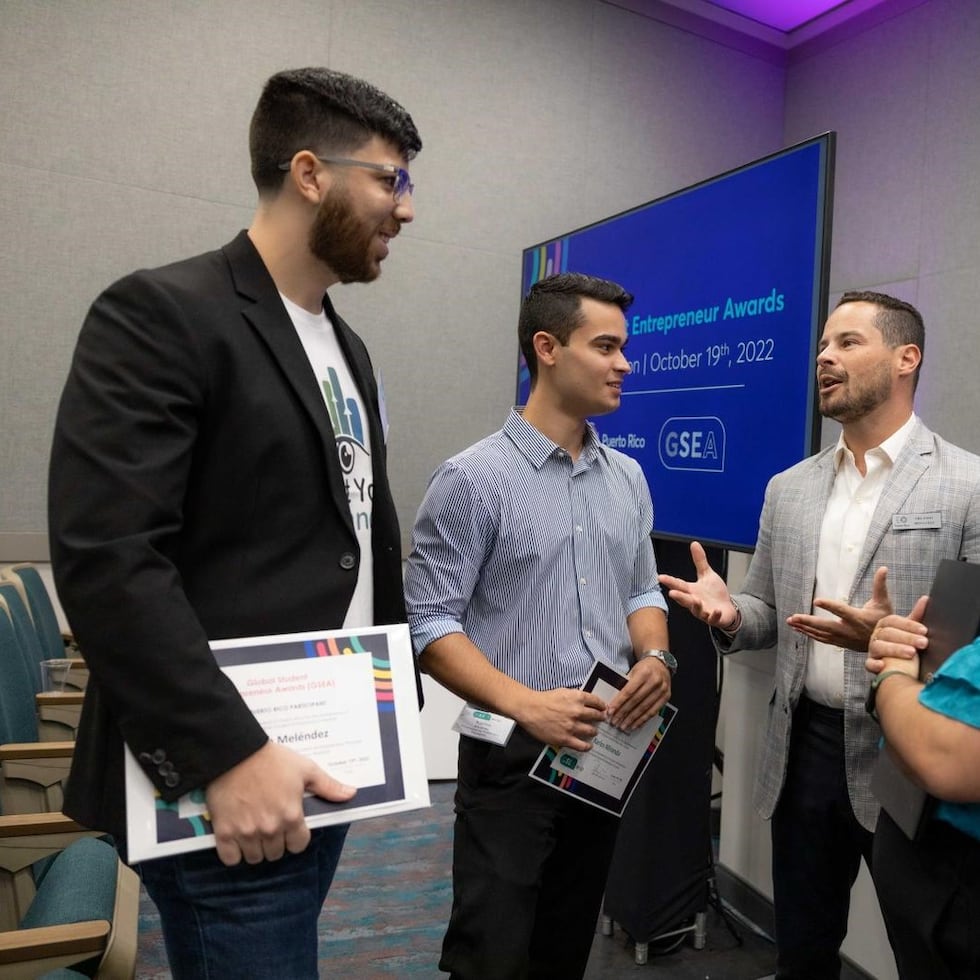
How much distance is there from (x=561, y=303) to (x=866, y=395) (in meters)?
0.70

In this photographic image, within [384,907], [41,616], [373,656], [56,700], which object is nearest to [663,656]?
[373,656]

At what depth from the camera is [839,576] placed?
1885 millimetres

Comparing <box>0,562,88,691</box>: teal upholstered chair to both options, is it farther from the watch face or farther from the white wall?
the white wall

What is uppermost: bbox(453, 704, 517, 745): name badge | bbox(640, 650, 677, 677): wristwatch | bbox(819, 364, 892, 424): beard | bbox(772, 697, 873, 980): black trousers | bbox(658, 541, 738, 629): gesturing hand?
bbox(819, 364, 892, 424): beard

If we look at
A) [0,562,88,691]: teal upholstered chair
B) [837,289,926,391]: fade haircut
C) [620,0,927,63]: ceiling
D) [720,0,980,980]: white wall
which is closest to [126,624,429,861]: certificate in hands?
[837,289,926,391]: fade haircut

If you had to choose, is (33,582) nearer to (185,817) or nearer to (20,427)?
(20,427)

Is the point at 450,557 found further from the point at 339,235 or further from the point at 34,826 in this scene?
the point at 34,826

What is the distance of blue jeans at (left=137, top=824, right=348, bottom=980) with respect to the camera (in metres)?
0.96

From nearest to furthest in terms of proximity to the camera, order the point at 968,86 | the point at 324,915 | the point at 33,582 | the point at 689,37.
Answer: the point at 324,915 → the point at 33,582 → the point at 968,86 → the point at 689,37

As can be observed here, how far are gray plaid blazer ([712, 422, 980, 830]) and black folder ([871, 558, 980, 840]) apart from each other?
450mm

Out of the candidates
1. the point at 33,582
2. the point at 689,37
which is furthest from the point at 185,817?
the point at 689,37

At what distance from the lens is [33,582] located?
9.70ft

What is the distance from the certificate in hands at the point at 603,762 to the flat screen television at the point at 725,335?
87cm

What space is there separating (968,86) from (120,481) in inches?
157
